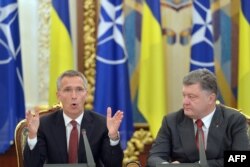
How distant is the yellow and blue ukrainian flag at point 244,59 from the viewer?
501 centimetres

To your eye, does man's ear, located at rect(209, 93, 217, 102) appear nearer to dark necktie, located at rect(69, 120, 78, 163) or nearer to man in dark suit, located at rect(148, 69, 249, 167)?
man in dark suit, located at rect(148, 69, 249, 167)

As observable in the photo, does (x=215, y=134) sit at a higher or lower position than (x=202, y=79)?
lower

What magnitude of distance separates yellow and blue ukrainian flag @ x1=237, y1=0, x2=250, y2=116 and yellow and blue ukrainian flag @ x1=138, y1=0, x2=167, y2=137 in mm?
791

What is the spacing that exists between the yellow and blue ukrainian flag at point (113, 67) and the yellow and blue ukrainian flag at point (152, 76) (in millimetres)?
177

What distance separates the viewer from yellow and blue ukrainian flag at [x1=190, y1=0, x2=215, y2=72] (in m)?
4.99

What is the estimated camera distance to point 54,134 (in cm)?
334

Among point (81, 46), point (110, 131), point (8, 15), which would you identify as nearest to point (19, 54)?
point (8, 15)

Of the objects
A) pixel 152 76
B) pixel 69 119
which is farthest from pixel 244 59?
pixel 69 119

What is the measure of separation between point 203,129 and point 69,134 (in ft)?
3.02

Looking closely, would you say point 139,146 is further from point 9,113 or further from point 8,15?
point 8,15

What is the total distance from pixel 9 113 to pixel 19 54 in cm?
60

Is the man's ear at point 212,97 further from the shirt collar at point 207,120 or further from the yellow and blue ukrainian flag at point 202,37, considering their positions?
the yellow and blue ukrainian flag at point 202,37

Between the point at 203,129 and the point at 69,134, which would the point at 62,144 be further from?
the point at 203,129

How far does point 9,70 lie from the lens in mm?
4949
